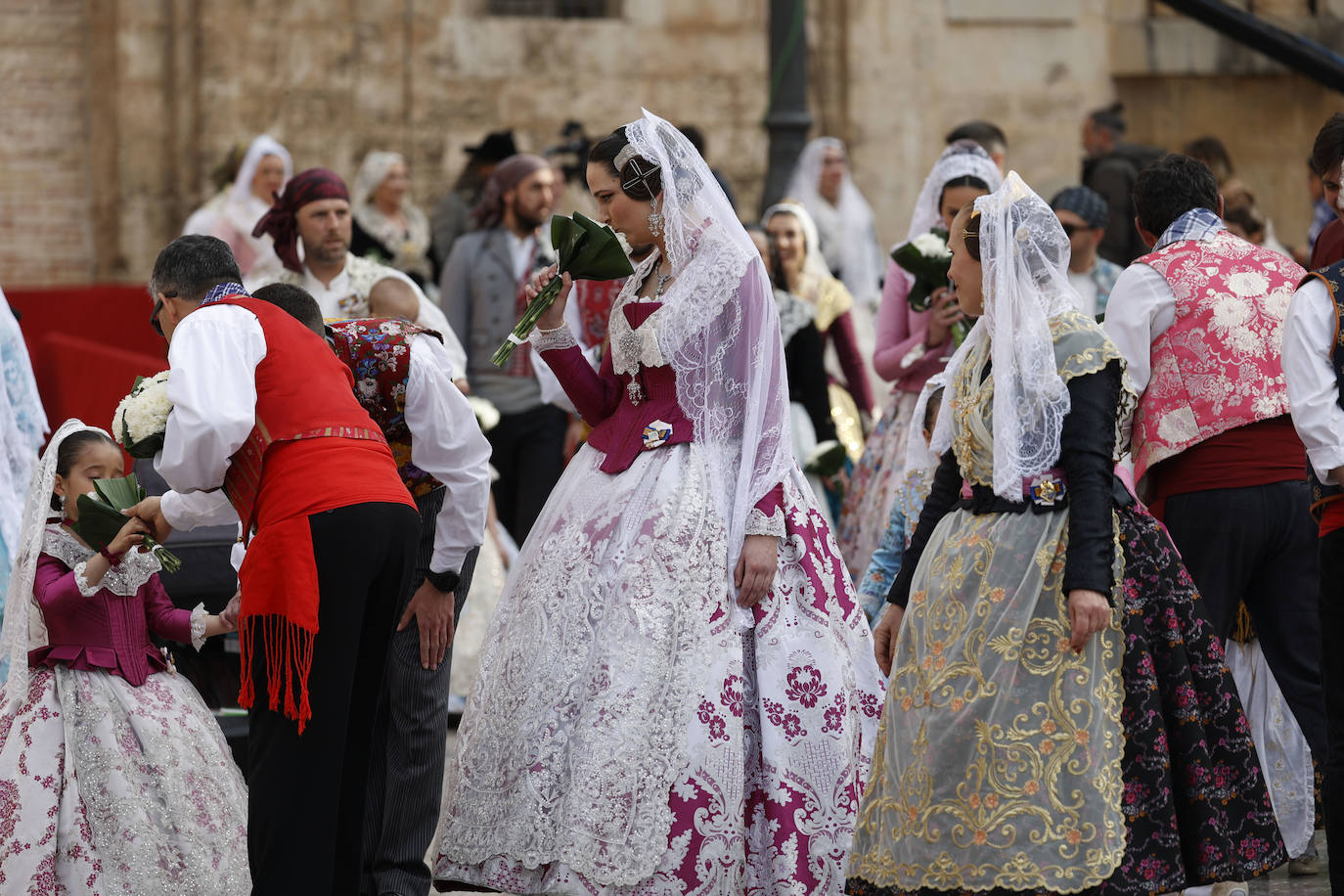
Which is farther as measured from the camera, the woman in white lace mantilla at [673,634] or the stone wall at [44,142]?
the stone wall at [44,142]

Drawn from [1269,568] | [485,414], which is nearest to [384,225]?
[485,414]

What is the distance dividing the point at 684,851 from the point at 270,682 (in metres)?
1.12

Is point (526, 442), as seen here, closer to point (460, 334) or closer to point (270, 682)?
point (460, 334)

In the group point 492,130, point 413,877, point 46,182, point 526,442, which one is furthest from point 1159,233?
point 46,182

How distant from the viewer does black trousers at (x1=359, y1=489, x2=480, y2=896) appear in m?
5.25

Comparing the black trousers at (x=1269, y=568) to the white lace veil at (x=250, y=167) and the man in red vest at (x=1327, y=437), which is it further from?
the white lace veil at (x=250, y=167)

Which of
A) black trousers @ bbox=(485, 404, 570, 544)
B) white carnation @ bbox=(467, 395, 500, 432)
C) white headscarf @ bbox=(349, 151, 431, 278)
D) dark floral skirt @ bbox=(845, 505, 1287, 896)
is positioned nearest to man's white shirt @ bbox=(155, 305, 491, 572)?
dark floral skirt @ bbox=(845, 505, 1287, 896)

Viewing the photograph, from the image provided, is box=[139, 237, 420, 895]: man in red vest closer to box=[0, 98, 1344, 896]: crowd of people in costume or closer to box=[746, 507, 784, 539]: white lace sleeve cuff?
box=[0, 98, 1344, 896]: crowd of people in costume

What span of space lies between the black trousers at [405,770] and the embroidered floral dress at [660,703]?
146 millimetres

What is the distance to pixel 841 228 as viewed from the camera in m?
11.4

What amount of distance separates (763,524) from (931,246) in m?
2.35

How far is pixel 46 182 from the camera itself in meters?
13.8

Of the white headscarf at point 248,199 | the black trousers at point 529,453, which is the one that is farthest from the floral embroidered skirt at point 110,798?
the white headscarf at point 248,199

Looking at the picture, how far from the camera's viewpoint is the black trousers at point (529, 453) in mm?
8836
